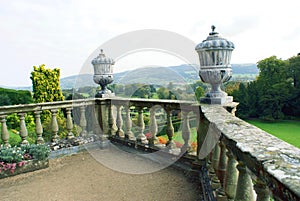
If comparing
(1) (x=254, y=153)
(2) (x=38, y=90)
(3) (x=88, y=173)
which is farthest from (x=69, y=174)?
(2) (x=38, y=90)

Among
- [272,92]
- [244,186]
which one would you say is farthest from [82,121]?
[272,92]

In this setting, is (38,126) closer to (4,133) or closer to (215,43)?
(4,133)

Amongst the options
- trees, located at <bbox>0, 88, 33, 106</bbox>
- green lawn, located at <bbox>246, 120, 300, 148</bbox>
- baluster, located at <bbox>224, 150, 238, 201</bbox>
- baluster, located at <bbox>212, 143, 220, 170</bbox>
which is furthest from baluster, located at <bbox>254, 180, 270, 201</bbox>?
green lawn, located at <bbox>246, 120, 300, 148</bbox>

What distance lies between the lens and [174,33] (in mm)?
4379

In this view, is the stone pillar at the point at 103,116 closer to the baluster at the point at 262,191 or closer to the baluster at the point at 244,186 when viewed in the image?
the baluster at the point at 244,186

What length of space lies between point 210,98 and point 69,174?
251 centimetres

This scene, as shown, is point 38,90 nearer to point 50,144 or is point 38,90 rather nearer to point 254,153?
point 50,144

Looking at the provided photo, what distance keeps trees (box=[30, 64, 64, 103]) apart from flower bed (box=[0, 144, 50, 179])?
40.3 ft

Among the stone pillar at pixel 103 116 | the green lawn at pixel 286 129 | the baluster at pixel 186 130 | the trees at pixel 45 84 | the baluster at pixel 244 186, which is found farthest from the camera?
the green lawn at pixel 286 129

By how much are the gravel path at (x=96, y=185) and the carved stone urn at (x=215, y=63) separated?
1257 millimetres

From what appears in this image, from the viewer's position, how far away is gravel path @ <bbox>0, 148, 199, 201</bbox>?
2.59m

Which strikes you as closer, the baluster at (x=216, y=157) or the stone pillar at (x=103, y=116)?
the baluster at (x=216, y=157)

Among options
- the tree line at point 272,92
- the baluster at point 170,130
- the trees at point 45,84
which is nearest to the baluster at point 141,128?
the baluster at point 170,130

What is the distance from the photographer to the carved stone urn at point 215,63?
8.32ft
